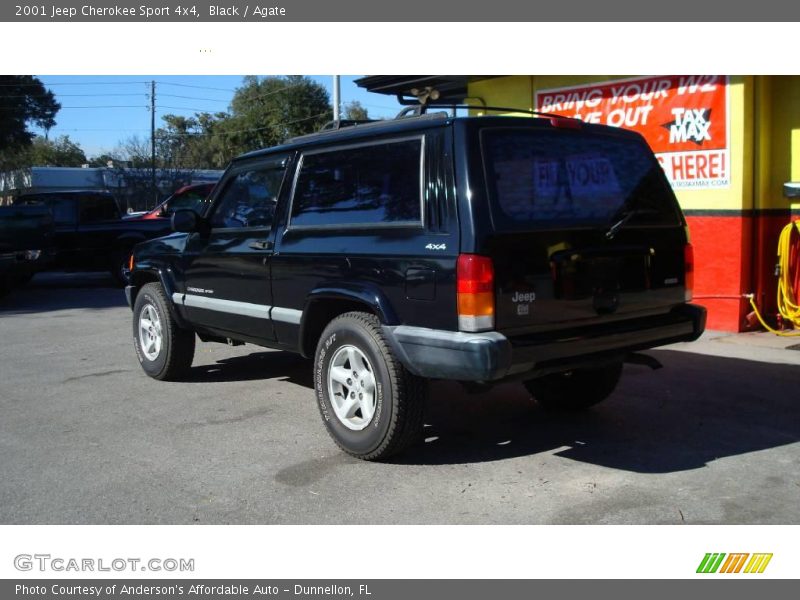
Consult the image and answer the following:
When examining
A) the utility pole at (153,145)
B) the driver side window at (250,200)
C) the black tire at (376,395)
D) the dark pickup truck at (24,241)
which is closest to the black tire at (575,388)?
the black tire at (376,395)

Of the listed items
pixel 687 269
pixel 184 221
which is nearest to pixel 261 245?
pixel 184 221

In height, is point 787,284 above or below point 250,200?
below

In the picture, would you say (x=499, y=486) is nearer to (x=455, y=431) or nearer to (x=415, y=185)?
(x=455, y=431)

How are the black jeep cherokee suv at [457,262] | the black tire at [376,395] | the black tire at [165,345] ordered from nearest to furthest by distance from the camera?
the black jeep cherokee suv at [457,262] < the black tire at [376,395] < the black tire at [165,345]

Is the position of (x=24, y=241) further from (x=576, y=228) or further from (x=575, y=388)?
(x=576, y=228)

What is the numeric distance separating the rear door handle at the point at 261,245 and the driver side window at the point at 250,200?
0.14 meters

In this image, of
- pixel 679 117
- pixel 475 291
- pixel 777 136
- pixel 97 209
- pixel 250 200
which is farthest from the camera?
pixel 97 209

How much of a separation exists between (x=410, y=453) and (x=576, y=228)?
173 cm

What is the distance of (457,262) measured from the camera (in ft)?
14.4

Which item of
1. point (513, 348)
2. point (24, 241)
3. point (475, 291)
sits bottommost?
point (513, 348)

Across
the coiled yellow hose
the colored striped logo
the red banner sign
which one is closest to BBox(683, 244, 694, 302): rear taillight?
the colored striped logo

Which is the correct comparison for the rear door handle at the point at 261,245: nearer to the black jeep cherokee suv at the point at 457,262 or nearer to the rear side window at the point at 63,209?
the black jeep cherokee suv at the point at 457,262

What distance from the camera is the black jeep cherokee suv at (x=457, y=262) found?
444 centimetres

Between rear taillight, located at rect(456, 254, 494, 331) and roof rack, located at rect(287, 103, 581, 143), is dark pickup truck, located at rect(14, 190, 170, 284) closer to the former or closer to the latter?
roof rack, located at rect(287, 103, 581, 143)
